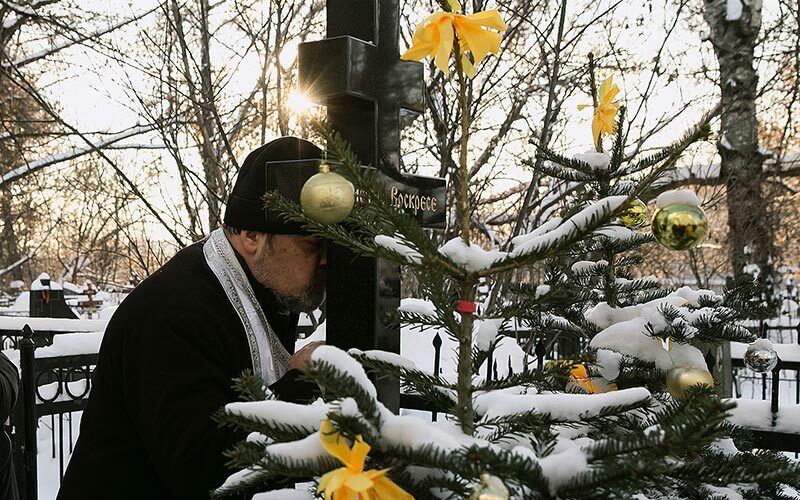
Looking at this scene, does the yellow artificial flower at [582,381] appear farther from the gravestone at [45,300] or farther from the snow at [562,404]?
the gravestone at [45,300]

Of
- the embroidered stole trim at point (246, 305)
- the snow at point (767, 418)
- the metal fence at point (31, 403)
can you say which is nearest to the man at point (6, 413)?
the metal fence at point (31, 403)

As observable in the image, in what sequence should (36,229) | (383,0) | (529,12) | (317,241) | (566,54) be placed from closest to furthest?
1. (383,0)
2. (317,241)
3. (529,12)
4. (566,54)
5. (36,229)

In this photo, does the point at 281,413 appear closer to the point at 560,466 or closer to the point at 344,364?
the point at 344,364

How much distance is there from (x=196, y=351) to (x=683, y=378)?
1266 millimetres

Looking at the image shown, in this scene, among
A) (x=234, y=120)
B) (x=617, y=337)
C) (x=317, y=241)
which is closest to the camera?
(x=617, y=337)

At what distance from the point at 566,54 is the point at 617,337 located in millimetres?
4044

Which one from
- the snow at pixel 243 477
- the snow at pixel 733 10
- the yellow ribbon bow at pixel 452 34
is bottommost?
the snow at pixel 243 477

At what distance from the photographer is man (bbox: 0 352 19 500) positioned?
9.33 feet

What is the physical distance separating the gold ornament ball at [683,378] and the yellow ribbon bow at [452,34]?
2.68ft

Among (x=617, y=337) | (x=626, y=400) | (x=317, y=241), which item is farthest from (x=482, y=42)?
(x=317, y=241)

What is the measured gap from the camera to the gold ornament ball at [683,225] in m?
1.20

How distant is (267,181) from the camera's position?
2.21m

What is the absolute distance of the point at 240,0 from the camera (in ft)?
17.4

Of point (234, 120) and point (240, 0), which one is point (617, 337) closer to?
point (240, 0)
